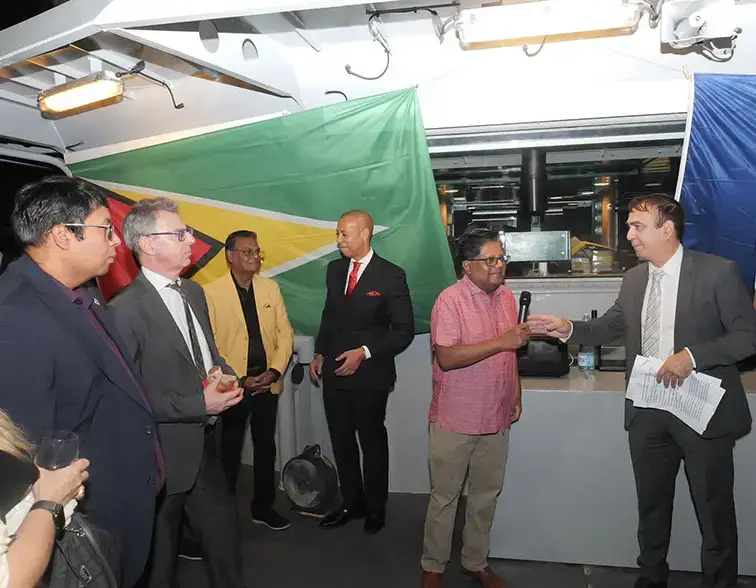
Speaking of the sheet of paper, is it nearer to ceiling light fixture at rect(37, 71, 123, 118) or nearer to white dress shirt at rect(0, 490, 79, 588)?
white dress shirt at rect(0, 490, 79, 588)

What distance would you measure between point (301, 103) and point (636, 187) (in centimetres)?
220

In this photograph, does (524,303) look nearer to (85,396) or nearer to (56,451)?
(85,396)

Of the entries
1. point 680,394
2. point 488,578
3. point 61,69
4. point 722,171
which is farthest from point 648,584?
point 61,69

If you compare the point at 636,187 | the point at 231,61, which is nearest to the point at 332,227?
the point at 231,61

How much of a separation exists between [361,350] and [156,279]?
1.24 metres

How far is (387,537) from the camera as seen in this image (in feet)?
10.7

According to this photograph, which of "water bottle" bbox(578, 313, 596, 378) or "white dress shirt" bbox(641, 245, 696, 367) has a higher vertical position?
"white dress shirt" bbox(641, 245, 696, 367)

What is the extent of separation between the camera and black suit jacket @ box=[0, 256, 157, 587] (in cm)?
152

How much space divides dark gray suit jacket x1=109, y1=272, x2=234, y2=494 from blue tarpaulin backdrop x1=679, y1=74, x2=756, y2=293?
242cm

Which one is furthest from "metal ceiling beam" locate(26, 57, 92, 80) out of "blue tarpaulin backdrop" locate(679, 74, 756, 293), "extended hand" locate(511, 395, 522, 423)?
"blue tarpaulin backdrop" locate(679, 74, 756, 293)

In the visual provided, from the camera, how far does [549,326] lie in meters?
2.63

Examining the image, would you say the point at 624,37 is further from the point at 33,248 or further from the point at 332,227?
the point at 33,248

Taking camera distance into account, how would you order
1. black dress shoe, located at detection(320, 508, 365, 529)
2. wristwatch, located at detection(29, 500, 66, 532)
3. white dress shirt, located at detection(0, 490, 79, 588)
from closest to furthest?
white dress shirt, located at detection(0, 490, 79, 588), wristwatch, located at detection(29, 500, 66, 532), black dress shoe, located at detection(320, 508, 365, 529)

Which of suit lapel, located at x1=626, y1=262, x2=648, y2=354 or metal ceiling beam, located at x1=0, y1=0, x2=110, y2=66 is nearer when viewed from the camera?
metal ceiling beam, located at x1=0, y1=0, x2=110, y2=66
